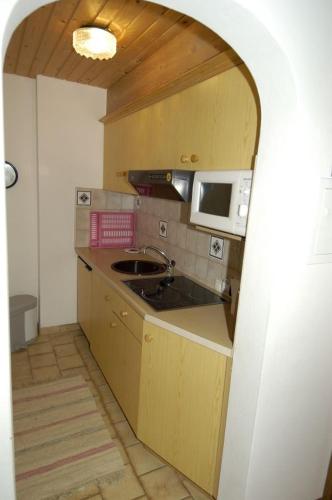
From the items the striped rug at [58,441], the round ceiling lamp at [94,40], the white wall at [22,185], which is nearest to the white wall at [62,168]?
the white wall at [22,185]

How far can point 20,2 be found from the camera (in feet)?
2.35

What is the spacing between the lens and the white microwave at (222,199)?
1.24 metres

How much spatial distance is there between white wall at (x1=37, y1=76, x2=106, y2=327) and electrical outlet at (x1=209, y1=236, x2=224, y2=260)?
1504 millimetres

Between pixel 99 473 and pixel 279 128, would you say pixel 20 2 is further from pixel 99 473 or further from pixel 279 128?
pixel 99 473

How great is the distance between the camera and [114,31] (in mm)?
1703

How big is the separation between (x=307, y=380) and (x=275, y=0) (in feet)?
4.60

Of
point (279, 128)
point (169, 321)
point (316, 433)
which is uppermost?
point (279, 128)

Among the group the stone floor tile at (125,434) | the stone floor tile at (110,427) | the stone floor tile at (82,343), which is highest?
the stone floor tile at (82,343)

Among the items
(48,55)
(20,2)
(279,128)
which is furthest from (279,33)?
(48,55)

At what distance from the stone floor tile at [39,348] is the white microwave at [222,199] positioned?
6.77ft

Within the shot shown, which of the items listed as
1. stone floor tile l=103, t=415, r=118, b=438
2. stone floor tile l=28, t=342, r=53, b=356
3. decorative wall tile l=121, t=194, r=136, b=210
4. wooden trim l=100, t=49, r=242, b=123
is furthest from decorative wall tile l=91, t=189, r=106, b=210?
stone floor tile l=103, t=415, r=118, b=438

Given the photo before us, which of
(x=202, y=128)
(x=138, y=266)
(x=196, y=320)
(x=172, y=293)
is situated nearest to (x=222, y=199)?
(x=202, y=128)

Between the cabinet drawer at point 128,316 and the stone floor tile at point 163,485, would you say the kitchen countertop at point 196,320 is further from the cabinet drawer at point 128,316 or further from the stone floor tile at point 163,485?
the stone floor tile at point 163,485

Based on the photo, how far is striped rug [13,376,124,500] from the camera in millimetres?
1611
